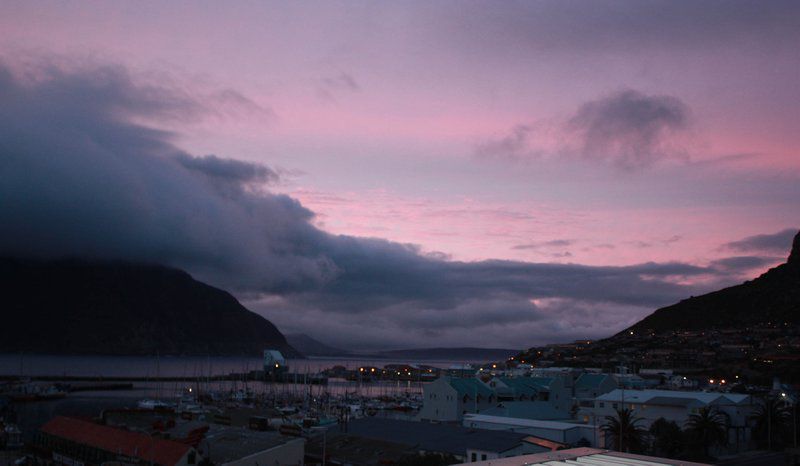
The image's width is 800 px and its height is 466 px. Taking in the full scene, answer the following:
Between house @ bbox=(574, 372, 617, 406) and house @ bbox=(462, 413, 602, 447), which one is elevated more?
house @ bbox=(574, 372, 617, 406)

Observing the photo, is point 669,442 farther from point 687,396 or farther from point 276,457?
point 276,457

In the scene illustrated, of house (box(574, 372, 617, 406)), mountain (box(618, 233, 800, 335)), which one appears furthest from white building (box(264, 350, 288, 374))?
house (box(574, 372, 617, 406))

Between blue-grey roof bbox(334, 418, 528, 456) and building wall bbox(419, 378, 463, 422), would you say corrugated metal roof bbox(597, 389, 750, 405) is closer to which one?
building wall bbox(419, 378, 463, 422)

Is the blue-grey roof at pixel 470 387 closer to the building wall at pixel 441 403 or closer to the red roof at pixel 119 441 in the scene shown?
the building wall at pixel 441 403

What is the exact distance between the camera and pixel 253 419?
56.7m

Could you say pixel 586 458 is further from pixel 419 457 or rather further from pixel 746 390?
pixel 746 390

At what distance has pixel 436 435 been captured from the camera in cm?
4188

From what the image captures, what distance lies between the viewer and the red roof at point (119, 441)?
3659cm

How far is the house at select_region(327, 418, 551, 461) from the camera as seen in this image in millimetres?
36094

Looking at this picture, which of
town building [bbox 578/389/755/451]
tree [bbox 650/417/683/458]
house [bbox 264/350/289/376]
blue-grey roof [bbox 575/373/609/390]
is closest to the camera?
tree [bbox 650/417/683/458]

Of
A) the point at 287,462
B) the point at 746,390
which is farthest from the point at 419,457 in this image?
the point at 746,390

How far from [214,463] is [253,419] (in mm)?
19476

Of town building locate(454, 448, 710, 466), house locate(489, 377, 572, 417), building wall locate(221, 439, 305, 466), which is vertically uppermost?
town building locate(454, 448, 710, 466)

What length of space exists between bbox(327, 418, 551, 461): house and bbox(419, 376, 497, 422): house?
10.5 m
